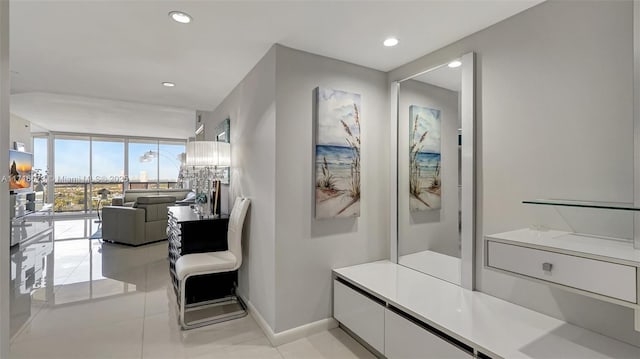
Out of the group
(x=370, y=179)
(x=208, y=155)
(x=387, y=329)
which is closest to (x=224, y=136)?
(x=208, y=155)

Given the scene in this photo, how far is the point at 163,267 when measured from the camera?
14.2ft

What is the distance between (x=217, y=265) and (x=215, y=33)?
1950 mm

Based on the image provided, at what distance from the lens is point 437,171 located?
8.32 ft

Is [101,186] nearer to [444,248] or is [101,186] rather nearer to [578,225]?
[444,248]

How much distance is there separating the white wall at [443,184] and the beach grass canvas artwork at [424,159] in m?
0.04

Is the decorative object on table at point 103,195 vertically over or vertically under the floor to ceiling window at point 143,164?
under

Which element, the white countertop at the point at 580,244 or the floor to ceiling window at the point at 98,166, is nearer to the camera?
the white countertop at the point at 580,244

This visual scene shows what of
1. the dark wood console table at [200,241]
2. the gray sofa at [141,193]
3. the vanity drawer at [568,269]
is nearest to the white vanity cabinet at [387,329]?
the vanity drawer at [568,269]

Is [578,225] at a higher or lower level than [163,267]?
higher

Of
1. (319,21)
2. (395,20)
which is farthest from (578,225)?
(319,21)

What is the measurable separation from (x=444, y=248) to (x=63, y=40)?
350 cm

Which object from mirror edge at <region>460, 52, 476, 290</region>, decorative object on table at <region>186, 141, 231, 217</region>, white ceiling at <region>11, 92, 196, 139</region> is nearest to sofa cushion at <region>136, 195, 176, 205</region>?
white ceiling at <region>11, 92, 196, 139</region>

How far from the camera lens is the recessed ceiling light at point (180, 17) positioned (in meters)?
2.00

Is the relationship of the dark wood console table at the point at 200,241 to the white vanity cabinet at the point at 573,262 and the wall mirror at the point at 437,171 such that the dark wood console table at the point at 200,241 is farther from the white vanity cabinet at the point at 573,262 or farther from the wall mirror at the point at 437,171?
the white vanity cabinet at the point at 573,262
